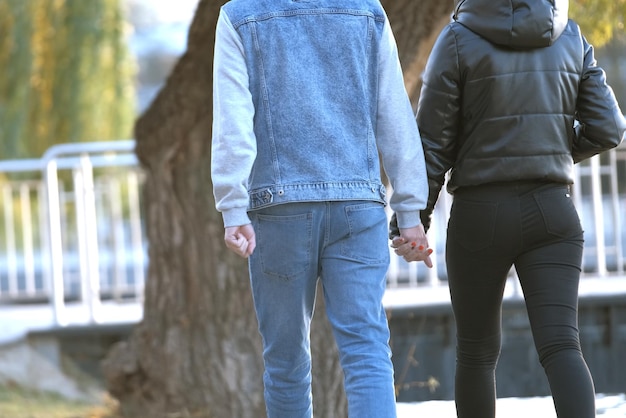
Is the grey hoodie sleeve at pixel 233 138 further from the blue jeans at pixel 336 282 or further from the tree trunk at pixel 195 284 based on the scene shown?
the tree trunk at pixel 195 284

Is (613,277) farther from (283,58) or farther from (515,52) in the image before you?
(283,58)

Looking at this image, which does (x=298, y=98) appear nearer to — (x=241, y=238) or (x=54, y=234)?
(x=241, y=238)

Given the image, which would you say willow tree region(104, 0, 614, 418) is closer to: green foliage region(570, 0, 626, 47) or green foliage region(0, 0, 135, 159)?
green foliage region(570, 0, 626, 47)

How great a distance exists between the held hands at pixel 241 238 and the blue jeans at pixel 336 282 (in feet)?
0.16

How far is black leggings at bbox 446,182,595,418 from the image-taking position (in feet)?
10.8

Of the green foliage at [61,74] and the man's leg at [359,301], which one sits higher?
the green foliage at [61,74]

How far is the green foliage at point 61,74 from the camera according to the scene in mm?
13281

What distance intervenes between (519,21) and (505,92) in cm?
21

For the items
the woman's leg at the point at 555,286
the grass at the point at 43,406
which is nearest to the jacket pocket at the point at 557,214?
the woman's leg at the point at 555,286

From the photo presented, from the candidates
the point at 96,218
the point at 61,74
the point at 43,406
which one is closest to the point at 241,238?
the point at 43,406

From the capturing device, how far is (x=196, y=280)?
204 inches

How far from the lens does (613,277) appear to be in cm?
770

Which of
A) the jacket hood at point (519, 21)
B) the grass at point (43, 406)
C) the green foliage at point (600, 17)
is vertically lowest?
the grass at point (43, 406)

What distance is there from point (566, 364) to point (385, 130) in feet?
2.71
